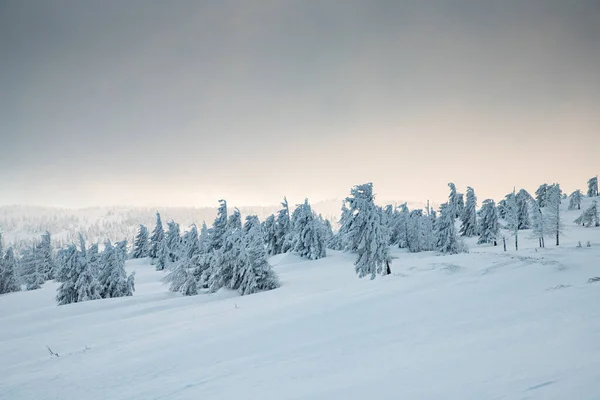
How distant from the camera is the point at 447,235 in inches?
2176

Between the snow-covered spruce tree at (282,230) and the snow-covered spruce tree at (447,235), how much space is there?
30.7m

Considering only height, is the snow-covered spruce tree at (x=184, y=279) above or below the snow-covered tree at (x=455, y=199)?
below

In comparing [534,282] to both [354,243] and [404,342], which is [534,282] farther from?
[354,243]

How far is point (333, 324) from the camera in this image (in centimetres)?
1520

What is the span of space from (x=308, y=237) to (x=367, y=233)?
2699 cm

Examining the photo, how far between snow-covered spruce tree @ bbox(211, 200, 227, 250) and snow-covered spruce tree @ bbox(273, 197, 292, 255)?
29.4 m

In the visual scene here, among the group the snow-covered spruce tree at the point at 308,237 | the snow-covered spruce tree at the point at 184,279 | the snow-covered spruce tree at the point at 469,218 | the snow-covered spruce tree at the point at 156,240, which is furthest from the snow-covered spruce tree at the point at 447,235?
the snow-covered spruce tree at the point at 156,240

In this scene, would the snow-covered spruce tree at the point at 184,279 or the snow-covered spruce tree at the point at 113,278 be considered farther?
the snow-covered spruce tree at the point at 113,278

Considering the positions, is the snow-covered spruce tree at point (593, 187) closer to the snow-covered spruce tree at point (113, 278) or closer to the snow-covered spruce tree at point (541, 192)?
the snow-covered spruce tree at point (541, 192)

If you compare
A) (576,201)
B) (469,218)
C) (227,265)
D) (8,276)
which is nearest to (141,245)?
(8,276)

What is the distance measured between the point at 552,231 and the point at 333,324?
168 feet

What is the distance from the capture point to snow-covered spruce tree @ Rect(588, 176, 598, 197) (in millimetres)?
101188

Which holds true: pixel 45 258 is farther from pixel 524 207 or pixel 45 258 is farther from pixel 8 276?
pixel 524 207

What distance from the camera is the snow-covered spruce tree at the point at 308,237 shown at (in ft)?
182
